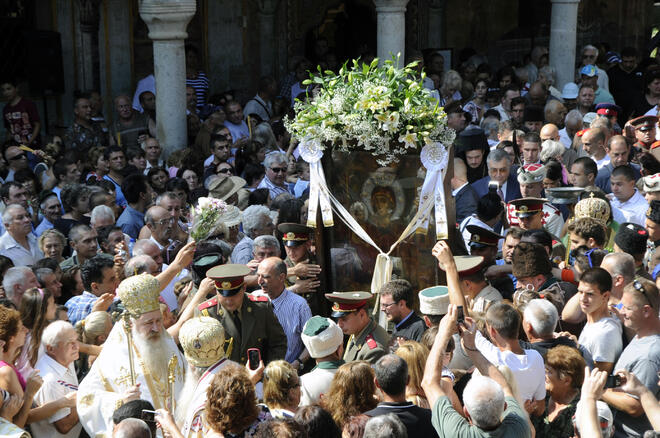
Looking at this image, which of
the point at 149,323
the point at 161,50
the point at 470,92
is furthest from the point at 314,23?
the point at 149,323

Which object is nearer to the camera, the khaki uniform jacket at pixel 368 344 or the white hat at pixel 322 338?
the white hat at pixel 322 338

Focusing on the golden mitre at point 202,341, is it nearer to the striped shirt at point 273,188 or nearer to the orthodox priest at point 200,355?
the orthodox priest at point 200,355

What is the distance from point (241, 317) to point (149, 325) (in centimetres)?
99

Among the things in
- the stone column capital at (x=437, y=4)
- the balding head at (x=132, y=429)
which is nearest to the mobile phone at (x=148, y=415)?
the balding head at (x=132, y=429)

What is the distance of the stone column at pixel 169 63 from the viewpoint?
41.7 feet

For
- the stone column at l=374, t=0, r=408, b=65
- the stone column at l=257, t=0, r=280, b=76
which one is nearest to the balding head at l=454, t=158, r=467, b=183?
the stone column at l=374, t=0, r=408, b=65

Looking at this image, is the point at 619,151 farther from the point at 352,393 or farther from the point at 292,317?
the point at 352,393

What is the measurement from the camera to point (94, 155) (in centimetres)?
1151

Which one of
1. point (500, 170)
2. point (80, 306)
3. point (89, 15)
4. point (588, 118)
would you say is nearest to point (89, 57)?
point (89, 15)

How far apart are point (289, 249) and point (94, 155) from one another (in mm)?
4518

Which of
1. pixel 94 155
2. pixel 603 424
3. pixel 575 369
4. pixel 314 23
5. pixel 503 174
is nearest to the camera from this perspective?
pixel 603 424

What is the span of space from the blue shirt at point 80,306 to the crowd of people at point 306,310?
0.02 m

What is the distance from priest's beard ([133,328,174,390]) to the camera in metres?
5.97

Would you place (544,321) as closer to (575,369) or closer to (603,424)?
(575,369)
